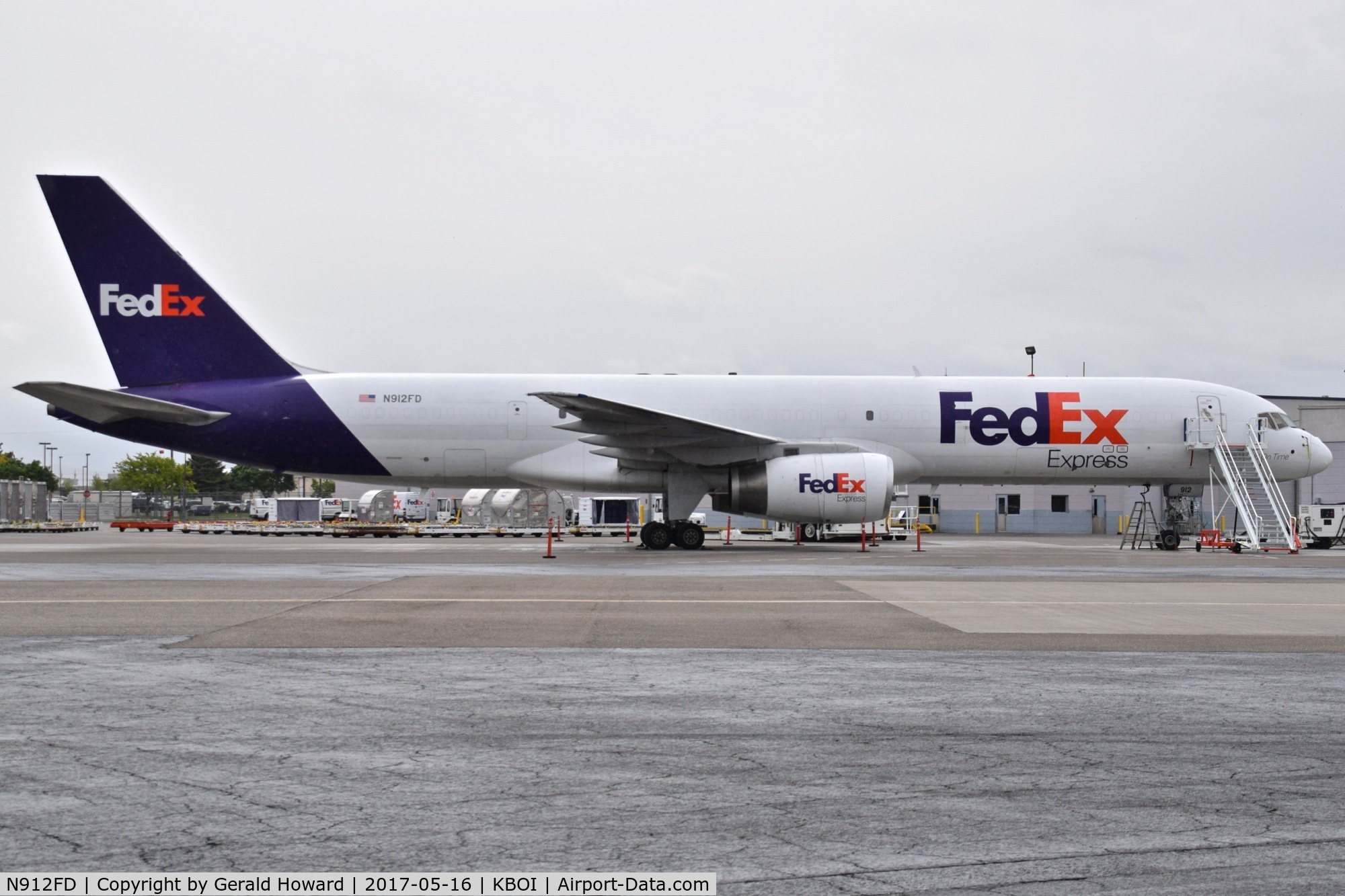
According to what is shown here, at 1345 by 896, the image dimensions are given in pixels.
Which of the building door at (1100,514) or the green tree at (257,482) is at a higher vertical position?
the green tree at (257,482)

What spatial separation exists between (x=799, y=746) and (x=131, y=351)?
21899 mm

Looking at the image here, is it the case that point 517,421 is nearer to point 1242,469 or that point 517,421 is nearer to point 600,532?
point 600,532

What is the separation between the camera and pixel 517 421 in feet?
76.4

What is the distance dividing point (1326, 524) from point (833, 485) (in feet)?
58.0

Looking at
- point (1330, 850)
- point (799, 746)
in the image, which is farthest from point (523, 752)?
point (1330, 850)

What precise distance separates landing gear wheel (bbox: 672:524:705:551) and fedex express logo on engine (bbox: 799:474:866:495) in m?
2.77

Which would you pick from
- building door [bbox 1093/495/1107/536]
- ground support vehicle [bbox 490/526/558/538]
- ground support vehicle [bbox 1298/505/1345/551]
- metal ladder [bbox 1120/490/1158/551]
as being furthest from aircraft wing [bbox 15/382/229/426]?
building door [bbox 1093/495/1107/536]

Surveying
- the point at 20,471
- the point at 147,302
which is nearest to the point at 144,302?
the point at 147,302

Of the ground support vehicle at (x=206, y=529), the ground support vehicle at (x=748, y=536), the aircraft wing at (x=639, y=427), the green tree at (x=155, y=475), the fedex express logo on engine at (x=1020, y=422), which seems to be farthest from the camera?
the green tree at (x=155, y=475)

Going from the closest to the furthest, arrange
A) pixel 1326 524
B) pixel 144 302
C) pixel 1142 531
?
pixel 144 302 < pixel 1326 524 < pixel 1142 531

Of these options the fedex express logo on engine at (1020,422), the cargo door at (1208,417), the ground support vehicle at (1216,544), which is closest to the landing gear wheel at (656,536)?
the fedex express logo on engine at (1020,422)

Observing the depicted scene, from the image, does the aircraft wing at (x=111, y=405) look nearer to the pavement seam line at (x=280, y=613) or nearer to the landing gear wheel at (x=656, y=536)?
the landing gear wheel at (x=656, y=536)

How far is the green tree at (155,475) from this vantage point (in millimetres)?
102562

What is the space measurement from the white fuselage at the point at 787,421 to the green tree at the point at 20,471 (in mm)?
97784
